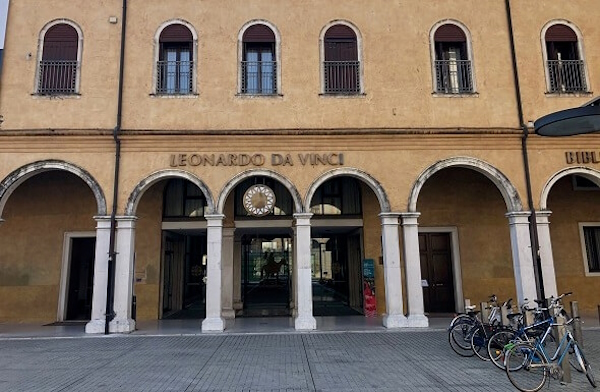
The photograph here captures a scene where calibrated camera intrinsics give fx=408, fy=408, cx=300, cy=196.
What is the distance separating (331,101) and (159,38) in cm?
563

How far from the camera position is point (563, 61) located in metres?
12.7

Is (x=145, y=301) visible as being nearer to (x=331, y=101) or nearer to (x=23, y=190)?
(x=23, y=190)

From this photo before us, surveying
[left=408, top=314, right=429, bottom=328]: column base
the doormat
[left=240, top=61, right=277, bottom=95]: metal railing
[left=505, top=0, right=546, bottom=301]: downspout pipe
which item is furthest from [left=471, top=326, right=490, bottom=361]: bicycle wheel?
the doormat

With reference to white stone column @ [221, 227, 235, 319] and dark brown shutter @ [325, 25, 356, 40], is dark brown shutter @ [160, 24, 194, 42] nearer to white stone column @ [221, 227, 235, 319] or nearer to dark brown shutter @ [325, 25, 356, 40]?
dark brown shutter @ [325, 25, 356, 40]

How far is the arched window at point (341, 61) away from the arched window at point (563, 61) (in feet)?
19.6

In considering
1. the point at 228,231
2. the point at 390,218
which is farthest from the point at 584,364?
the point at 228,231

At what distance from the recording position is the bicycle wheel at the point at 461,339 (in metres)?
8.31

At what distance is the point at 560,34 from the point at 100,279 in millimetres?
15721

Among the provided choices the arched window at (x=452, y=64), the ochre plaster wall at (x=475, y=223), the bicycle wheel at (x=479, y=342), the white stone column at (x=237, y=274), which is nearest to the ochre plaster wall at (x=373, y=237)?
the ochre plaster wall at (x=475, y=223)

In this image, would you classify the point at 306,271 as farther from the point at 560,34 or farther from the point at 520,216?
the point at 560,34

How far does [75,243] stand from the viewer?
14188 millimetres

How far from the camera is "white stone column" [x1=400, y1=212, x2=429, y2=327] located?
11328mm

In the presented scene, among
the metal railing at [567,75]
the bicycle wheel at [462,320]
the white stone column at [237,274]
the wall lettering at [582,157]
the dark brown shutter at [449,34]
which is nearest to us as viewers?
the bicycle wheel at [462,320]

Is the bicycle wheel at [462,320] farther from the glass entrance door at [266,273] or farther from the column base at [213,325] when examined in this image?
the glass entrance door at [266,273]
